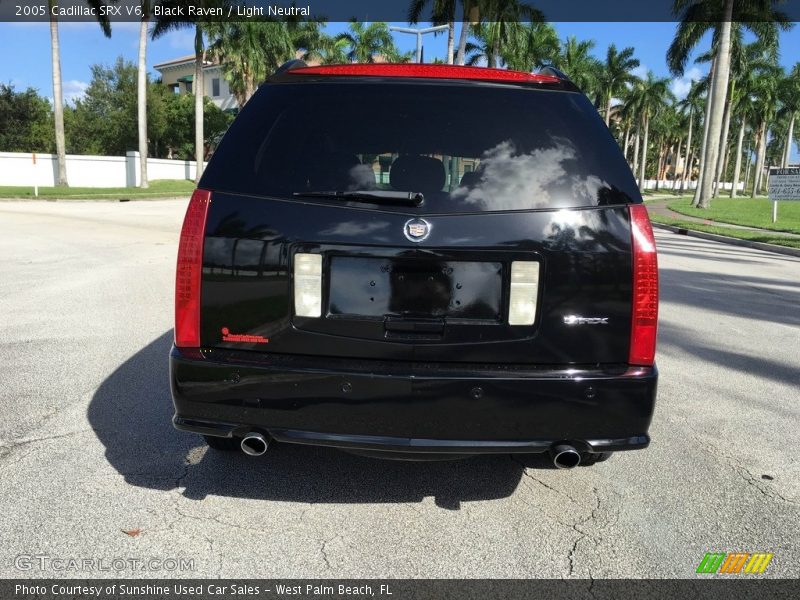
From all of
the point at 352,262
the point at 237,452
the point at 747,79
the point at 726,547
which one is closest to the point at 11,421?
the point at 237,452

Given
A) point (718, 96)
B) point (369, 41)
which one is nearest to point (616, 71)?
point (369, 41)

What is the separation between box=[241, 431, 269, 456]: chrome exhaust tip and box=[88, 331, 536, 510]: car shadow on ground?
19.5 inches

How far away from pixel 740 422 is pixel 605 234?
243 centimetres

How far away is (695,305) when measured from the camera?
813cm

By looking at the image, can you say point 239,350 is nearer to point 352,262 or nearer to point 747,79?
point 352,262

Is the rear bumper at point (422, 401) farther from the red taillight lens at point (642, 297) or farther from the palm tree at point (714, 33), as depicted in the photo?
the palm tree at point (714, 33)

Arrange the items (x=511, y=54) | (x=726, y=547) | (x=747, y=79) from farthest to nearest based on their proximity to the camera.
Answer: (x=747, y=79) → (x=511, y=54) → (x=726, y=547)

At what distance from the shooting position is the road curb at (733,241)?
51.7 ft

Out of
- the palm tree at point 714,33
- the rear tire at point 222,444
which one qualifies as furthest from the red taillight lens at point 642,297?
the palm tree at point 714,33

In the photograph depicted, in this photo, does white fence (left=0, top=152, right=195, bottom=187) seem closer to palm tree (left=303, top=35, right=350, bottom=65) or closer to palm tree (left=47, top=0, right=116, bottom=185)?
palm tree (left=47, top=0, right=116, bottom=185)

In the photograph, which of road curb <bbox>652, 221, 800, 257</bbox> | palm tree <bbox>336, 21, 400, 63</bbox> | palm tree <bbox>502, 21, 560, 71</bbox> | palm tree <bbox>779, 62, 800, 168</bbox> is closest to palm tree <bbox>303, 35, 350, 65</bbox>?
palm tree <bbox>336, 21, 400, 63</bbox>

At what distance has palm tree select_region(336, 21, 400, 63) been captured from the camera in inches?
1928

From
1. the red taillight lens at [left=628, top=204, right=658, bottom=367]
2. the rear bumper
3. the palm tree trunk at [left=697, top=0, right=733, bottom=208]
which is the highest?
the palm tree trunk at [left=697, top=0, right=733, bottom=208]

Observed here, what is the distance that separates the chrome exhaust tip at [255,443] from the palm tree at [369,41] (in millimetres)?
49280
